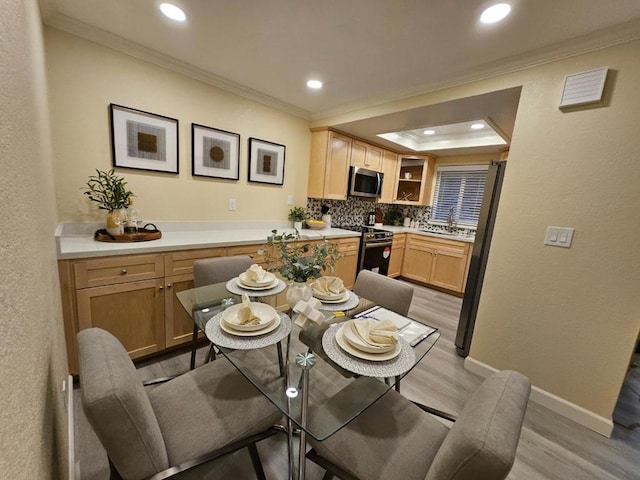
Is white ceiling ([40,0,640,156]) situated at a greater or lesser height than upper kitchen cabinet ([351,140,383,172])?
greater

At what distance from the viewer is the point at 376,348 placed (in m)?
1.03

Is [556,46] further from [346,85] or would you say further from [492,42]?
[346,85]

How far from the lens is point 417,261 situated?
4293mm

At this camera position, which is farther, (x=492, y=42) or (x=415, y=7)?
(x=492, y=42)

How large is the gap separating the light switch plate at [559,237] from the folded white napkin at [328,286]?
149cm

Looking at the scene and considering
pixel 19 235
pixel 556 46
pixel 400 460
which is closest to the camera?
pixel 19 235

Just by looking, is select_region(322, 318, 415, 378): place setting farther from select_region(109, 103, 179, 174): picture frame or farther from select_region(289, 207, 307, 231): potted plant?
select_region(289, 207, 307, 231): potted plant

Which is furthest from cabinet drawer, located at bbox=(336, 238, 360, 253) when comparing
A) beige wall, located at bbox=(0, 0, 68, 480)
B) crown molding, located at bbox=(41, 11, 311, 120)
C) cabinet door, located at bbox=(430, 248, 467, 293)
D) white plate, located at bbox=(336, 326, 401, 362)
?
beige wall, located at bbox=(0, 0, 68, 480)

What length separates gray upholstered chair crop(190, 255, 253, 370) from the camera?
182 centimetres

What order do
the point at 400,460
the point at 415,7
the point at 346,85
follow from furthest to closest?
1. the point at 346,85
2. the point at 415,7
3. the point at 400,460

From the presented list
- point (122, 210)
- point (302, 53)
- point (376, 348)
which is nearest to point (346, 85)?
point (302, 53)

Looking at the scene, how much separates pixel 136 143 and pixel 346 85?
74.5 inches

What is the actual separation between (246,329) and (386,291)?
995mm

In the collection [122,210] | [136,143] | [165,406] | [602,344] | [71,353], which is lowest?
[71,353]
